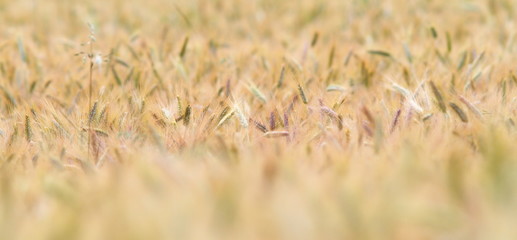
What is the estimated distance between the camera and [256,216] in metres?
0.78

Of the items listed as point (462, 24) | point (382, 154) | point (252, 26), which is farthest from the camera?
point (252, 26)

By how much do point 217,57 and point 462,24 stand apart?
1.21 m

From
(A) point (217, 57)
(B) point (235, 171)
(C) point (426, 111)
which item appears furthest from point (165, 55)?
(B) point (235, 171)

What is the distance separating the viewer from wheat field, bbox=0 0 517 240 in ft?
2.60

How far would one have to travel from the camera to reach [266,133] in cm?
140

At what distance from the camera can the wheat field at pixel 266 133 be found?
0.79 metres

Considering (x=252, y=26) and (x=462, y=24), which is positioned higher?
(x=252, y=26)

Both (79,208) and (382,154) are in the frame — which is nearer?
(79,208)

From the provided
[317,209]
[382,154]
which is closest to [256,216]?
[317,209]

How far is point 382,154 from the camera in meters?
1.15

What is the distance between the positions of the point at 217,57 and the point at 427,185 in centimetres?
176

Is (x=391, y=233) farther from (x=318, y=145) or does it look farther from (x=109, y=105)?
(x=109, y=105)

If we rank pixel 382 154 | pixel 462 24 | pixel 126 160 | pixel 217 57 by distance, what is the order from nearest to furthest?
Answer: pixel 382 154, pixel 126 160, pixel 217 57, pixel 462 24

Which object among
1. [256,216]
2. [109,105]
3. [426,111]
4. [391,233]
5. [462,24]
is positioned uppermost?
Result: [109,105]
